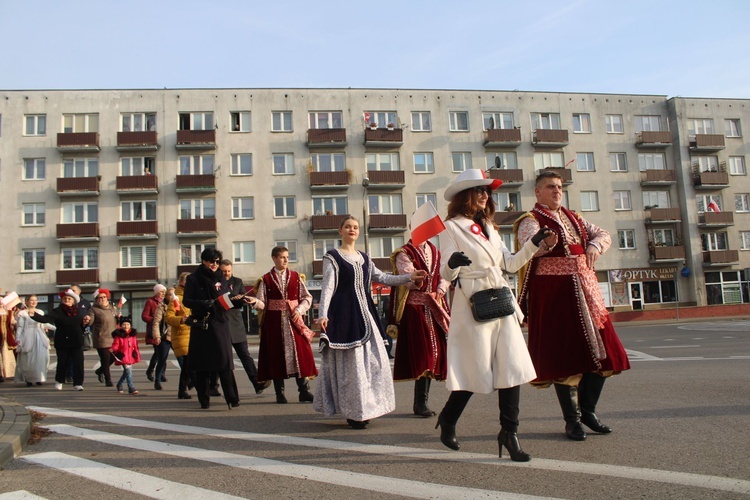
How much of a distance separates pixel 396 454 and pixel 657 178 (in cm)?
4967

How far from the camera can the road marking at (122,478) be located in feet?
13.6

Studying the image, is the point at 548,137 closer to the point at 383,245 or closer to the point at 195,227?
the point at 383,245

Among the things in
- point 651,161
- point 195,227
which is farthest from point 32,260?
point 651,161

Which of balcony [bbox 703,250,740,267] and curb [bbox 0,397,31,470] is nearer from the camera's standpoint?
curb [bbox 0,397,31,470]

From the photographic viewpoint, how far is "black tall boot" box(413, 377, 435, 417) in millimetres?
6934

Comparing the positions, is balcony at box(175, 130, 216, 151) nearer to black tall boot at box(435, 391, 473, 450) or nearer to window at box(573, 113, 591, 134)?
window at box(573, 113, 591, 134)

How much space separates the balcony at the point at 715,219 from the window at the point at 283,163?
31.9 metres

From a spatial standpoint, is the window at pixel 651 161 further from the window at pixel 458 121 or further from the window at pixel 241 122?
the window at pixel 241 122

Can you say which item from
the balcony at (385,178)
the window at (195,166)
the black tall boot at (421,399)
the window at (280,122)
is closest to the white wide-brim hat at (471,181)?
the black tall boot at (421,399)

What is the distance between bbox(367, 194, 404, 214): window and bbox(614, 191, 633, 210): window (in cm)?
1701

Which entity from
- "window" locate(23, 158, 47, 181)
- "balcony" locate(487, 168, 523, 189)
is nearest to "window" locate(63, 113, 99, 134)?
"window" locate(23, 158, 47, 181)

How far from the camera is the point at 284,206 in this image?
146ft

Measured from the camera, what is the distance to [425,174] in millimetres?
46281

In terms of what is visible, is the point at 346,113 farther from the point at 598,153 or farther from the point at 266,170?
the point at 598,153
